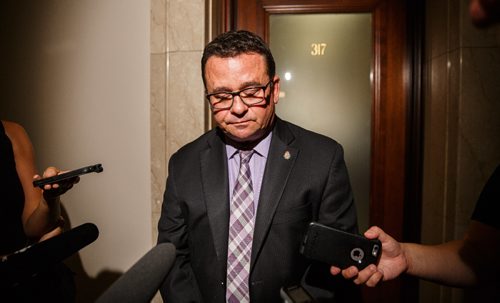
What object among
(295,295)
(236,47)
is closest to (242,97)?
(236,47)

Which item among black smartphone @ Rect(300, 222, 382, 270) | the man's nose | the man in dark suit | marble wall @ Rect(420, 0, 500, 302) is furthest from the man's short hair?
marble wall @ Rect(420, 0, 500, 302)

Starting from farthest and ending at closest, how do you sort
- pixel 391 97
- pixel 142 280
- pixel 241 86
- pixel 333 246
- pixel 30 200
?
pixel 391 97
pixel 30 200
pixel 241 86
pixel 333 246
pixel 142 280

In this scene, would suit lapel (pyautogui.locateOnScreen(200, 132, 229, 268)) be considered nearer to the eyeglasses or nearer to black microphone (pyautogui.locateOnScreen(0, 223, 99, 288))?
the eyeglasses

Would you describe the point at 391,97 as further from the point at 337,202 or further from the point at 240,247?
the point at 240,247

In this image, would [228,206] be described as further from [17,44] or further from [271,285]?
[17,44]

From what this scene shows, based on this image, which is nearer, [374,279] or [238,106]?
[374,279]

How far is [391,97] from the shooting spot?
1778 mm

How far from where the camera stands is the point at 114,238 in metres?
1.79

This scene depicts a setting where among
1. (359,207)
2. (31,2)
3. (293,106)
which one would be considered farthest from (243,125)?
(31,2)

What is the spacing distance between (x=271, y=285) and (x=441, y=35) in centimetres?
150

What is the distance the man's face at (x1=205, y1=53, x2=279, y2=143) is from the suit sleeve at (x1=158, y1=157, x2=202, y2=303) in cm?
34

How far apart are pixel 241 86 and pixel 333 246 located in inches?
22.0

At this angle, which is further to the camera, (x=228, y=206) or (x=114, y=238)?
(x=114, y=238)

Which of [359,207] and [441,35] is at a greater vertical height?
[441,35]
